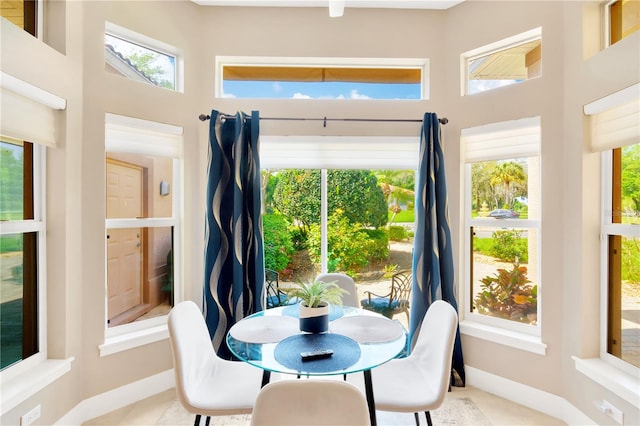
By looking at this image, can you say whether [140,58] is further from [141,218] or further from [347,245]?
[347,245]

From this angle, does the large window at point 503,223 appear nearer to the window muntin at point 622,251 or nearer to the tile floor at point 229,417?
the window muntin at point 622,251

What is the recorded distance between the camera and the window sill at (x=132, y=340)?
87.7 inches

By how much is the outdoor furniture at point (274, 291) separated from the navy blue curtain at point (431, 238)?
1.13 metres

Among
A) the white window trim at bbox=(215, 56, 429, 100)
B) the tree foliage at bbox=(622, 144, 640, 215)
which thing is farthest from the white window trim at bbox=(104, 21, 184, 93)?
the tree foliage at bbox=(622, 144, 640, 215)

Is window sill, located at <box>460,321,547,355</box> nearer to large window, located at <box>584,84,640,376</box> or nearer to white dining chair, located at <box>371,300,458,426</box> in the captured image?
large window, located at <box>584,84,640,376</box>

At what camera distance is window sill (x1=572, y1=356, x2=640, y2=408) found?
1.68 m

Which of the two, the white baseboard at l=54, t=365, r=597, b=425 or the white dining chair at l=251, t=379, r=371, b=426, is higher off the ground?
the white dining chair at l=251, t=379, r=371, b=426

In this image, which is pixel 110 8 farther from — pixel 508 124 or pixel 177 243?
pixel 508 124

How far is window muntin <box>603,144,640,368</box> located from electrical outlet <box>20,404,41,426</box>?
3.36 meters

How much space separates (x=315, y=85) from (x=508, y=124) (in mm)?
1574

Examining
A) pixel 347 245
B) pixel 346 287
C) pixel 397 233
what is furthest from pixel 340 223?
pixel 346 287

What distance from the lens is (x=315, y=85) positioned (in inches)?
110

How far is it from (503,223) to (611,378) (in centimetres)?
114

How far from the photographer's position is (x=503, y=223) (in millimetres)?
2541
